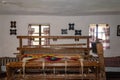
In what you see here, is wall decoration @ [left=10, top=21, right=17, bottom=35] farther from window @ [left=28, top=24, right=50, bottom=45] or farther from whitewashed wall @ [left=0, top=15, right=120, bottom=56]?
window @ [left=28, top=24, right=50, bottom=45]

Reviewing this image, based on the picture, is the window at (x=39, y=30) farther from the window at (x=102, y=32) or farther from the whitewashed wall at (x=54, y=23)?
the window at (x=102, y=32)

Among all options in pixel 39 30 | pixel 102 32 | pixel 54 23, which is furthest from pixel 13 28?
pixel 102 32

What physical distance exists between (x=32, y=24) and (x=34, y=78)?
253 inches

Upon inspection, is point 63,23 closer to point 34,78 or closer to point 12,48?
point 12,48

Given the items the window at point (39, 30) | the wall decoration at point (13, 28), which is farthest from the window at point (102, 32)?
the wall decoration at point (13, 28)

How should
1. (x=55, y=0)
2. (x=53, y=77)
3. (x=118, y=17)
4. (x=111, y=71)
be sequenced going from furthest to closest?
(x=118, y=17) < (x=111, y=71) < (x=55, y=0) < (x=53, y=77)

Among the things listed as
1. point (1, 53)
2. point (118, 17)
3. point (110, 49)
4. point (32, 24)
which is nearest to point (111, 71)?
point (110, 49)

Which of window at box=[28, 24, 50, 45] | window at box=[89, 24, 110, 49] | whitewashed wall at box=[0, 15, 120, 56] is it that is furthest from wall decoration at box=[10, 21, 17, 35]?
window at box=[89, 24, 110, 49]

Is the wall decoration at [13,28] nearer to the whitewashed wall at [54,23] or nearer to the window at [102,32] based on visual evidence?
the whitewashed wall at [54,23]

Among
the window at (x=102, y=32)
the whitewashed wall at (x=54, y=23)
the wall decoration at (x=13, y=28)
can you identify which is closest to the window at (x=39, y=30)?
the whitewashed wall at (x=54, y=23)

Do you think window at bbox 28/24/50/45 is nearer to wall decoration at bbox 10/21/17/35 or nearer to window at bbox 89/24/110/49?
wall decoration at bbox 10/21/17/35

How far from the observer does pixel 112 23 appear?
844cm

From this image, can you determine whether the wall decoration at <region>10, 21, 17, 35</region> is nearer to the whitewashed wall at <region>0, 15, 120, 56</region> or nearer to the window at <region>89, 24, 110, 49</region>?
the whitewashed wall at <region>0, 15, 120, 56</region>

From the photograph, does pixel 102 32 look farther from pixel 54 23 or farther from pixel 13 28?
pixel 13 28
